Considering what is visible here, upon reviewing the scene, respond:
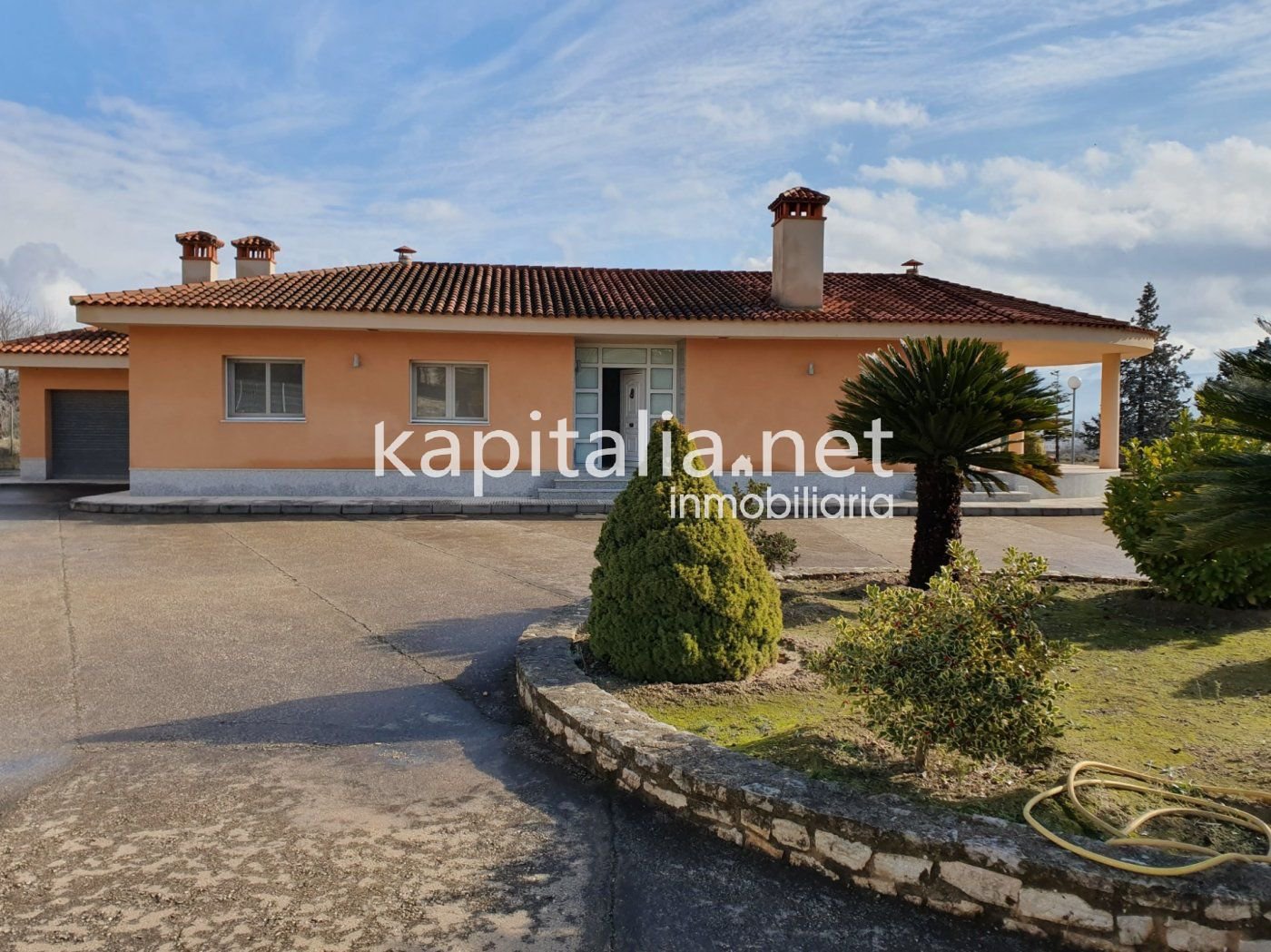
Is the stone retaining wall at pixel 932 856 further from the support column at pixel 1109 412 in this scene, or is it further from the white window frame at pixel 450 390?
the support column at pixel 1109 412

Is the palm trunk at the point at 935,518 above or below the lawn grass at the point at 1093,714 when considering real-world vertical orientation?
above

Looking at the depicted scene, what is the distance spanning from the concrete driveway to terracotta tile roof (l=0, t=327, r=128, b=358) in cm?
1550

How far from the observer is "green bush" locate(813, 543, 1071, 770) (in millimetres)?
3502

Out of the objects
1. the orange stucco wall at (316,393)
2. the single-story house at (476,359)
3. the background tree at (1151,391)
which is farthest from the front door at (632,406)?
the background tree at (1151,391)

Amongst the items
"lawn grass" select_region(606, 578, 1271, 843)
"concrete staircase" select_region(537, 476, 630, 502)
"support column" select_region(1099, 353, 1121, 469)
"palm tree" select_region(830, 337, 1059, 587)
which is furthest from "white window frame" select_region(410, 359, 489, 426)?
"support column" select_region(1099, 353, 1121, 469)

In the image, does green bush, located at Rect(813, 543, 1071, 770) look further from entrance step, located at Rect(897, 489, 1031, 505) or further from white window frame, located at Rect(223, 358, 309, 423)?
white window frame, located at Rect(223, 358, 309, 423)

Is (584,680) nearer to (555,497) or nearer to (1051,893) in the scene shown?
(1051,893)

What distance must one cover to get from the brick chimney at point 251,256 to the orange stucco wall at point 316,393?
5.60 meters

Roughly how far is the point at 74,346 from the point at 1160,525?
23134 millimetres

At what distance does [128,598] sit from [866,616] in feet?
22.4

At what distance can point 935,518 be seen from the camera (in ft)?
24.7

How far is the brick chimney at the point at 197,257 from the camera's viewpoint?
2114 centimetres

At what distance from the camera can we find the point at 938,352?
7.32 meters

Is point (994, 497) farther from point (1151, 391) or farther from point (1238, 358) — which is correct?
point (1151, 391)
